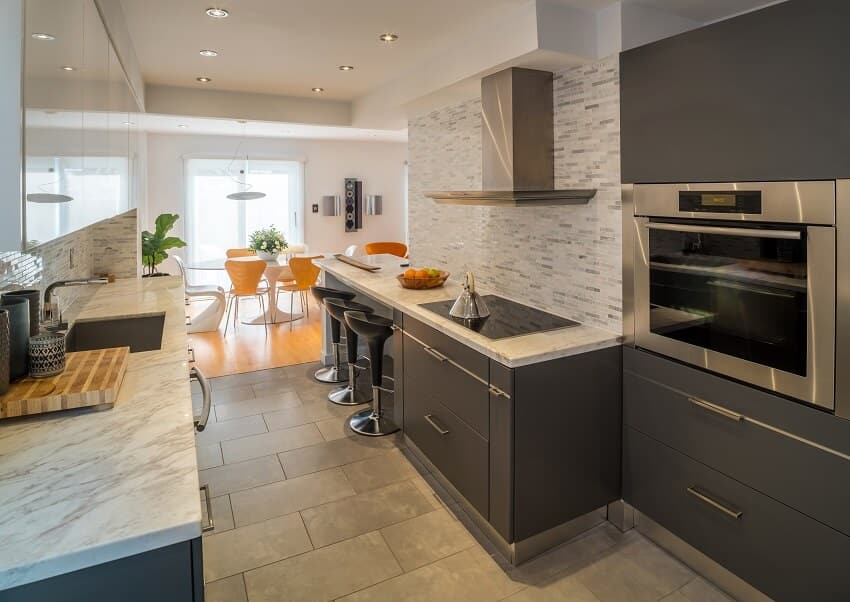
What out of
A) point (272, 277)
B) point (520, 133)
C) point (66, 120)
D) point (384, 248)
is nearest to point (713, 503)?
point (520, 133)

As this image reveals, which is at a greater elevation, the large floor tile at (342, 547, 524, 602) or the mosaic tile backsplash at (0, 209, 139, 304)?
the mosaic tile backsplash at (0, 209, 139, 304)

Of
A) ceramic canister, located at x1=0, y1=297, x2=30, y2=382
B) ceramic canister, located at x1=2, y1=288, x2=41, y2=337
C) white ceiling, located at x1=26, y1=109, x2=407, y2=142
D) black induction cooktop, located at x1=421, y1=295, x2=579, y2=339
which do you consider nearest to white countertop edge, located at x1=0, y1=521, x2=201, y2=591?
ceramic canister, located at x1=0, y1=297, x2=30, y2=382

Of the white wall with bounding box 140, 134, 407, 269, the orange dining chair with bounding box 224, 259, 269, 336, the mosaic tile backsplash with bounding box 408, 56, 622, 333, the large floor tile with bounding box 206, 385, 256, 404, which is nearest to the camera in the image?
the mosaic tile backsplash with bounding box 408, 56, 622, 333

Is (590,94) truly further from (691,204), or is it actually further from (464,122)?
(464,122)

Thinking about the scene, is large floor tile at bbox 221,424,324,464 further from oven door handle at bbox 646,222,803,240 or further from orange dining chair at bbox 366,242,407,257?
orange dining chair at bbox 366,242,407,257

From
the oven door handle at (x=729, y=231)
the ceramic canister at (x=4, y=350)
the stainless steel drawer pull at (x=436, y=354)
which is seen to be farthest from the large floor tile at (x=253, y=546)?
the oven door handle at (x=729, y=231)

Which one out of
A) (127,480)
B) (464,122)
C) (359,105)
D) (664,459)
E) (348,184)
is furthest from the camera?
(348,184)

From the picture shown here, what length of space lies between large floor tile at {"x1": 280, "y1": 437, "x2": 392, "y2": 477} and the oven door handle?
77.7 inches

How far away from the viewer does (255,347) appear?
546 centimetres

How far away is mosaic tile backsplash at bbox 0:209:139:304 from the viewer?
204 centimetres

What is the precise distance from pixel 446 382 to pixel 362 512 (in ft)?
2.42

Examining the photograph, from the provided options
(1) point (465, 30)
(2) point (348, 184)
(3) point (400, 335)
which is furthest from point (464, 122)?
(2) point (348, 184)

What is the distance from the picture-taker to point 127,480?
3.84 feet

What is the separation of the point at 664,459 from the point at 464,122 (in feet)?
7.96
